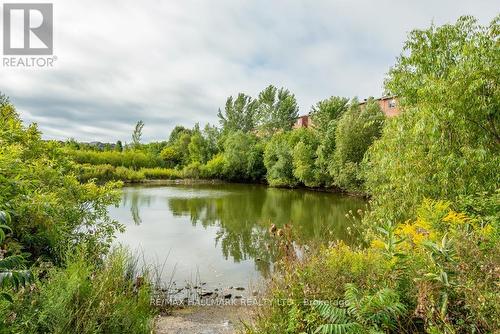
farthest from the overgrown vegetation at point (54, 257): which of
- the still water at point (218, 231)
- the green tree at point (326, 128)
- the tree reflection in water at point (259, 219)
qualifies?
the green tree at point (326, 128)

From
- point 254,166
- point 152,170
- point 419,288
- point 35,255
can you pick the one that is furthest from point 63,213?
point 152,170

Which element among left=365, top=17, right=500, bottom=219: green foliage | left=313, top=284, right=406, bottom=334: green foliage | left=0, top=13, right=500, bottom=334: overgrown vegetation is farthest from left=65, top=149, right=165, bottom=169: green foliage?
left=313, top=284, right=406, bottom=334: green foliage

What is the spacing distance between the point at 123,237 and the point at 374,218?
8.93 metres

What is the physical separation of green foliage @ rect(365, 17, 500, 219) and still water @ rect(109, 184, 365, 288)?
7.29 ft

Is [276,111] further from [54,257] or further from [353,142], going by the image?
[54,257]

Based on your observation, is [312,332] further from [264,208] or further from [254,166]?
[254,166]

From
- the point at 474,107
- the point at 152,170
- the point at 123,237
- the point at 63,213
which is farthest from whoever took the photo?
the point at 152,170

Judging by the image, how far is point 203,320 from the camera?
598 cm

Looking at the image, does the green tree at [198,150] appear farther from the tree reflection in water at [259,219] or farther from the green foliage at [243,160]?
the tree reflection in water at [259,219]

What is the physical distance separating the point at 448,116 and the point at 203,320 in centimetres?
583

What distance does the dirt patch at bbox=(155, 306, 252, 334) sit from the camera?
5202mm

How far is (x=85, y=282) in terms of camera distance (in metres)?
3.38

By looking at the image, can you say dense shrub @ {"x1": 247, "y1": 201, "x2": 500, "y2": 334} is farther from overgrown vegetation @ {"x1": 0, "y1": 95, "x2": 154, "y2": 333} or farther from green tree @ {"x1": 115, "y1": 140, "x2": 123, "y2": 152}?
green tree @ {"x1": 115, "y1": 140, "x2": 123, "y2": 152}

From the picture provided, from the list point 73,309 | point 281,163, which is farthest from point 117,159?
point 73,309
